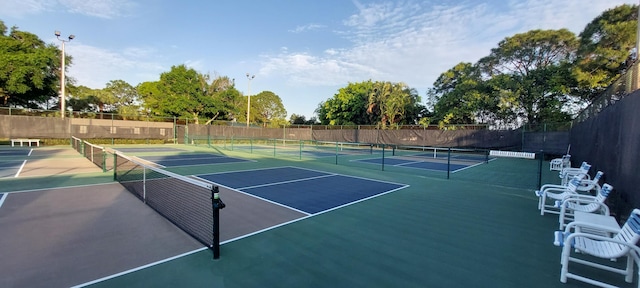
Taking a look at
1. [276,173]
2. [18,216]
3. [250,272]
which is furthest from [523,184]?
[18,216]

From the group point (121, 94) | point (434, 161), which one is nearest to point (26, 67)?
point (121, 94)

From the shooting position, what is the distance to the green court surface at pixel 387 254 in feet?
9.94

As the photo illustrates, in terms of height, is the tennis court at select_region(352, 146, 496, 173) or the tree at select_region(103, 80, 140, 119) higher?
the tree at select_region(103, 80, 140, 119)

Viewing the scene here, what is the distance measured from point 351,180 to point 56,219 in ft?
23.5

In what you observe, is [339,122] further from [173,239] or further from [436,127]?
[173,239]

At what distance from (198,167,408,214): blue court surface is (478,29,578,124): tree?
20.8 metres

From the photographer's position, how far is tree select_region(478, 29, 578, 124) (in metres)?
22.4

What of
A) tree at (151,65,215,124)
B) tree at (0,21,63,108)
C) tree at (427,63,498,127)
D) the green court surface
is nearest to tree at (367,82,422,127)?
tree at (427,63,498,127)

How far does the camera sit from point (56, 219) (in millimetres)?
4852

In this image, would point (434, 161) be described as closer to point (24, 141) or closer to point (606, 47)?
point (606, 47)

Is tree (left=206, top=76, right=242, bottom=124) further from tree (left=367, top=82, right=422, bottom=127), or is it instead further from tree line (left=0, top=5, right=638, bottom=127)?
tree (left=367, top=82, right=422, bottom=127)

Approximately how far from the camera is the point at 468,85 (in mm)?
26609

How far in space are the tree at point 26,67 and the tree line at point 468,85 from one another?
64 millimetres

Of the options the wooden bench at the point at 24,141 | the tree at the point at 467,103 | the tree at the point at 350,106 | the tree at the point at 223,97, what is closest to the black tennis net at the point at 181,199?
the wooden bench at the point at 24,141
